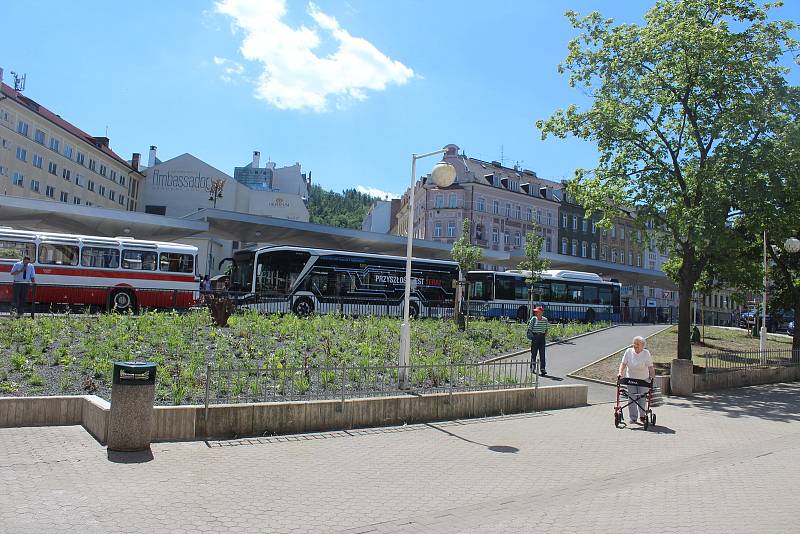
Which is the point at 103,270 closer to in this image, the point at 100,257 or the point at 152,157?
the point at 100,257

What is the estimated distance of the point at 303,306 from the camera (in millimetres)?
27875

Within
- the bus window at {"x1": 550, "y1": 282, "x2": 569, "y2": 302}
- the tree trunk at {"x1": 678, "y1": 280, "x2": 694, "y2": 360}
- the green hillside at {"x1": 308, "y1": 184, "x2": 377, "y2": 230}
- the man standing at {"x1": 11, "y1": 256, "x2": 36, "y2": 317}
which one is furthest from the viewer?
the green hillside at {"x1": 308, "y1": 184, "x2": 377, "y2": 230}

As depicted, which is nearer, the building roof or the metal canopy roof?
the metal canopy roof

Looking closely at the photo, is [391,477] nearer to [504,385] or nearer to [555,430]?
[555,430]

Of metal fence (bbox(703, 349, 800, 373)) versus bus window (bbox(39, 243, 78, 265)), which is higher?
bus window (bbox(39, 243, 78, 265))

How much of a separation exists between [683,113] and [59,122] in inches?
2534

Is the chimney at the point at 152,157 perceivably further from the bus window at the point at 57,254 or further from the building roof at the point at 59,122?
the bus window at the point at 57,254

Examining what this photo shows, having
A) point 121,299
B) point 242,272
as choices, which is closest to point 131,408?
point 121,299

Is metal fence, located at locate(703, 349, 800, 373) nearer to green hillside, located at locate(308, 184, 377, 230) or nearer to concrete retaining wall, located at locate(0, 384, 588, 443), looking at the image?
concrete retaining wall, located at locate(0, 384, 588, 443)

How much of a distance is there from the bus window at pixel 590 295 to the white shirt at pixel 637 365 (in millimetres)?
31744

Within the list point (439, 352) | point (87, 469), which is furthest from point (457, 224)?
point (87, 469)

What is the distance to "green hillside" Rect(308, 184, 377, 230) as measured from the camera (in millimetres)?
122125

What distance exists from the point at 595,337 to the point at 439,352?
555 inches

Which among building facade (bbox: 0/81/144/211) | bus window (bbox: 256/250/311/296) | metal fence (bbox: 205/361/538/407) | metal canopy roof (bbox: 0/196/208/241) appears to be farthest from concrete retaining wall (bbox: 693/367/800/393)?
building facade (bbox: 0/81/144/211)
